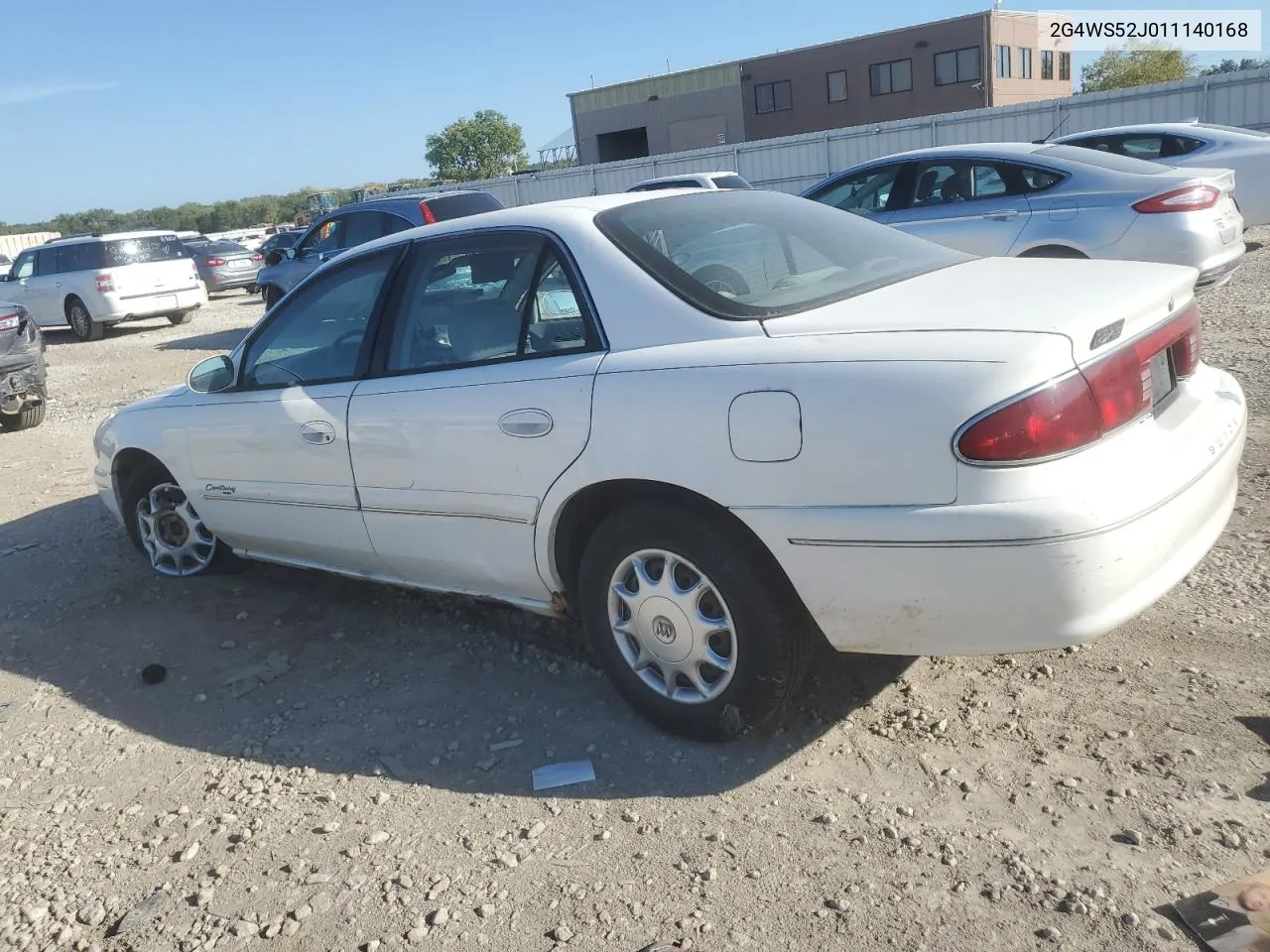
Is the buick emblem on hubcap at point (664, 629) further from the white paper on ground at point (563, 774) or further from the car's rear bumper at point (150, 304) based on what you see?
the car's rear bumper at point (150, 304)

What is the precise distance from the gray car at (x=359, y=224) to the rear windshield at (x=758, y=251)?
864 cm

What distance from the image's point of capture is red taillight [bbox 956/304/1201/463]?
8.46 feet

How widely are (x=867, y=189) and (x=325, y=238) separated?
809 centimetres

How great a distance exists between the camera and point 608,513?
338 centimetres

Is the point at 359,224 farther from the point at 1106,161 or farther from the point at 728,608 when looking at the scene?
the point at 728,608

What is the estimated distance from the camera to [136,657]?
4484 millimetres

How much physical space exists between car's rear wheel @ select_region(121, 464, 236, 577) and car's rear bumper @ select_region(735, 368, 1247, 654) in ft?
10.6

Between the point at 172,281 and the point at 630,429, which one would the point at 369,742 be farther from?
the point at 172,281

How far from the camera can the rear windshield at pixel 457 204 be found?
1292 centimetres

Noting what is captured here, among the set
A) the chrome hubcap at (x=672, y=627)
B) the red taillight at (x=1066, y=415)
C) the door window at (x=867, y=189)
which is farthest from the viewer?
the door window at (x=867, y=189)

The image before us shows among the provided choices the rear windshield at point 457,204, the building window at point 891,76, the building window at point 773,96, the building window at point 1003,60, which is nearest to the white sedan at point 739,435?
the rear windshield at point 457,204

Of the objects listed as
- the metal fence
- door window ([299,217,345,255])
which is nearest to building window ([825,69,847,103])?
the metal fence

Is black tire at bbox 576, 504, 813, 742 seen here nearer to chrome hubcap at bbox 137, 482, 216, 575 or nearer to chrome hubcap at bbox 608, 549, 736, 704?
chrome hubcap at bbox 608, 549, 736, 704

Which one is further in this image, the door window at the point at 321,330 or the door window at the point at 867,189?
the door window at the point at 867,189
